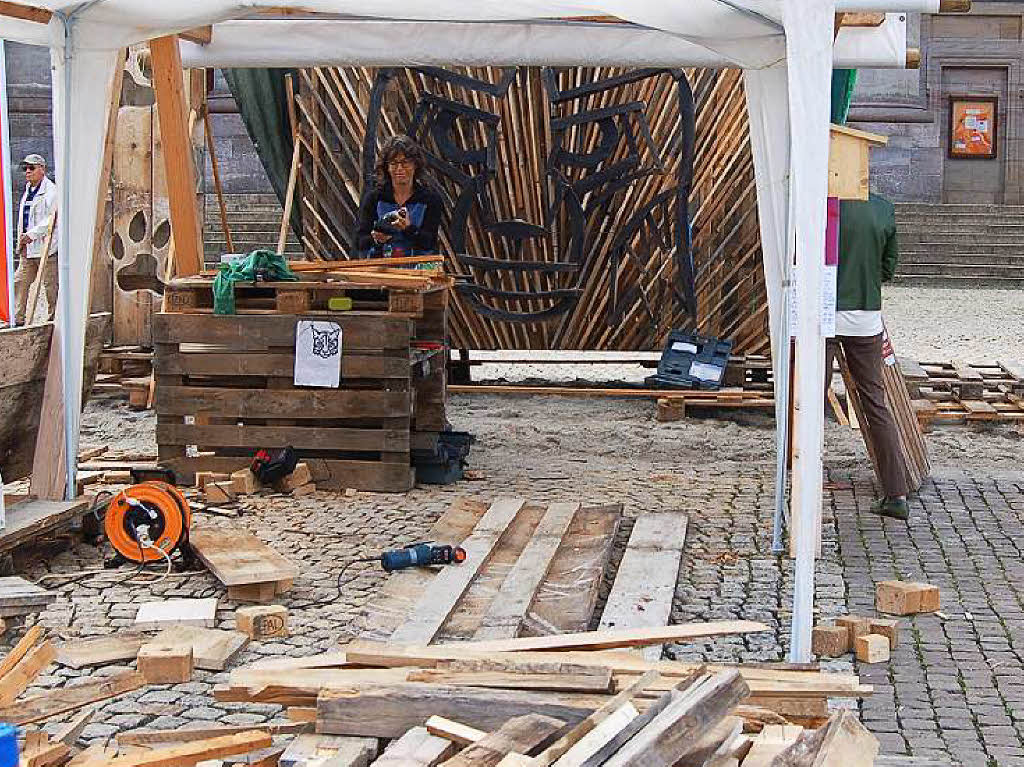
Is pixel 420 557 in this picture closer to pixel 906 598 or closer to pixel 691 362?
pixel 906 598

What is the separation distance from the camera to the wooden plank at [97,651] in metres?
5.95

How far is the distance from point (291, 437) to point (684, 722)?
18.7 ft

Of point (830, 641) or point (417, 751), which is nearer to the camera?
point (417, 751)

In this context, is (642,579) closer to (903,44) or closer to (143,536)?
(143,536)

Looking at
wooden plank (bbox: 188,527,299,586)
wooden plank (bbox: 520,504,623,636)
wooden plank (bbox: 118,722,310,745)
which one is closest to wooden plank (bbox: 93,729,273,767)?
wooden plank (bbox: 118,722,310,745)

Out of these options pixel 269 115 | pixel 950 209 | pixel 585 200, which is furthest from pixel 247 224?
pixel 585 200

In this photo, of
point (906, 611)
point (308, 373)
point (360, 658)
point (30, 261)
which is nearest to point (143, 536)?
point (308, 373)

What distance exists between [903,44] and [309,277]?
151 inches

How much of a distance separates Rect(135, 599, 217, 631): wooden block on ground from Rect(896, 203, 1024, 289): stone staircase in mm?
22757

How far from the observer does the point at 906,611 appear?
6.89m

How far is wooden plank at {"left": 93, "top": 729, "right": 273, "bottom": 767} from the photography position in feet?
14.5

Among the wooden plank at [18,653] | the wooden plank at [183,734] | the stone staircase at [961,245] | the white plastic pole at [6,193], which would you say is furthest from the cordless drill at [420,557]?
the stone staircase at [961,245]

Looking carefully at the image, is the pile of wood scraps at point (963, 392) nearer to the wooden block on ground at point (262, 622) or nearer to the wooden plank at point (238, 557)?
the wooden plank at point (238, 557)

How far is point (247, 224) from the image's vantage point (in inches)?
1102
